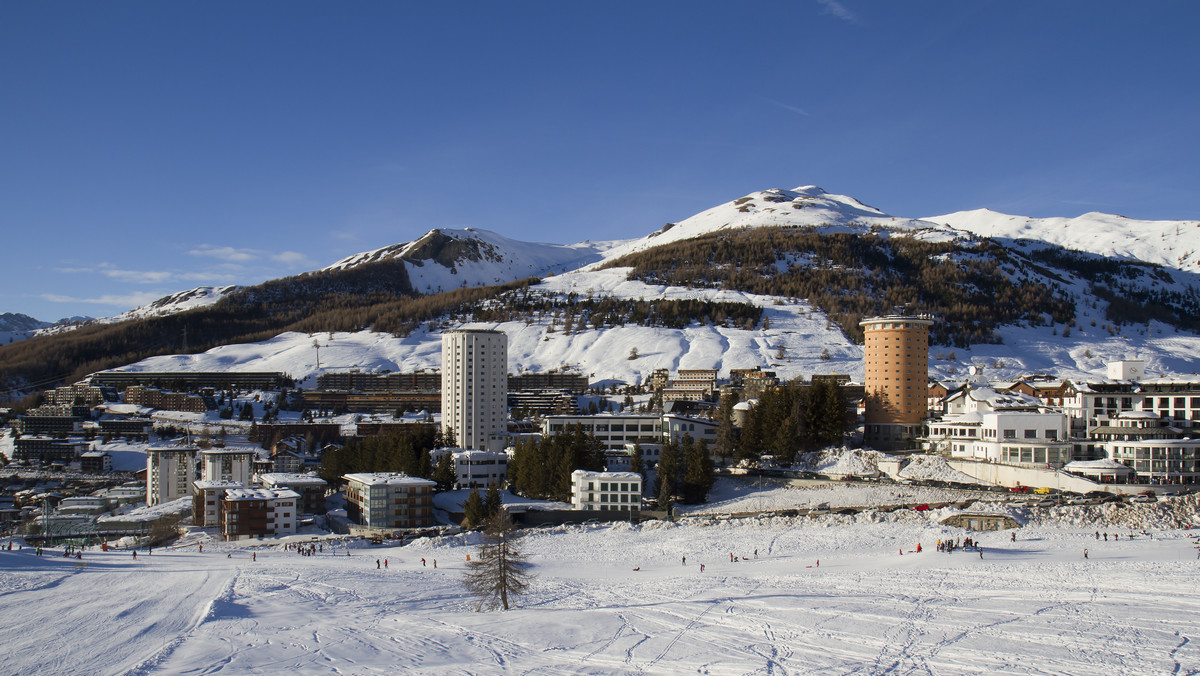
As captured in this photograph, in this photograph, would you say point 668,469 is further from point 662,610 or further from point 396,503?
point 662,610

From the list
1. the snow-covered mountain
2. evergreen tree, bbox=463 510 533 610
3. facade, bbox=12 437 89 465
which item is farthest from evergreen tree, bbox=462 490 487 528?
the snow-covered mountain

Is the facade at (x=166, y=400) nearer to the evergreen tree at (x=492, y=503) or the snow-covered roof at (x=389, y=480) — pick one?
the snow-covered roof at (x=389, y=480)

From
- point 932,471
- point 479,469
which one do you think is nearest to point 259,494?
point 479,469

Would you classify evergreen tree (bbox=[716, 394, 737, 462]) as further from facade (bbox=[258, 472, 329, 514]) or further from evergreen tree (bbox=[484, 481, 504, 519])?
facade (bbox=[258, 472, 329, 514])

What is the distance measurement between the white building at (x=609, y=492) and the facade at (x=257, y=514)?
64.9 ft

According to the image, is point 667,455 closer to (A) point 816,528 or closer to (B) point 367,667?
(A) point 816,528

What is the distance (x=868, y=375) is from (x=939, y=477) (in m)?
17.7

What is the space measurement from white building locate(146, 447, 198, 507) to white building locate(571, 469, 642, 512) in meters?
44.8

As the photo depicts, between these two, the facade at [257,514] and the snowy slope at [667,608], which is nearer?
the snowy slope at [667,608]

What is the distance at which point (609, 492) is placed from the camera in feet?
197

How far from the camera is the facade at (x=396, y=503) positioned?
60031 millimetres

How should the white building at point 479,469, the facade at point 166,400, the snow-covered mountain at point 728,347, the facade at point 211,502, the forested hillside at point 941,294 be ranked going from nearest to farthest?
the facade at point 211,502 → the white building at point 479,469 → the facade at point 166,400 → the snow-covered mountain at point 728,347 → the forested hillside at point 941,294

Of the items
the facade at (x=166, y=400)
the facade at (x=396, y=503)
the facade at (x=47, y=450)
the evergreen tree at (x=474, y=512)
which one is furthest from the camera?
the facade at (x=166, y=400)

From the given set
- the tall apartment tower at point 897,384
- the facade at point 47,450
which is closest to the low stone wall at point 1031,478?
the tall apartment tower at point 897,384
